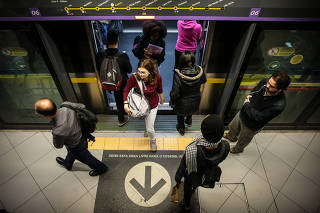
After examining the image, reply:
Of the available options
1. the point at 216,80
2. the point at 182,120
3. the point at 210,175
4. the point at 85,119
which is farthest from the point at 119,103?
the point at 210,175

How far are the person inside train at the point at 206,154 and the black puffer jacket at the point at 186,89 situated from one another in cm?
104

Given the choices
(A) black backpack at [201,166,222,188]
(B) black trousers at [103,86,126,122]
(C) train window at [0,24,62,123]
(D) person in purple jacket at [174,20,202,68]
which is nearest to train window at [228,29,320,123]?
(D) person in purple jacket at [174,20,202,68]

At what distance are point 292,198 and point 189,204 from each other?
166 cm

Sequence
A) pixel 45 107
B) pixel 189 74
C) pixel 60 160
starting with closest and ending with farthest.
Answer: pixel 45 107 → pixel 189 74 → pixel 60 160

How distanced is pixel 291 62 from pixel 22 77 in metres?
4.51

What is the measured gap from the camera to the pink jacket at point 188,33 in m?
3.64

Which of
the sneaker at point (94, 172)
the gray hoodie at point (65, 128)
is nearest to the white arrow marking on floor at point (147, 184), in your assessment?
the sneaker at point (94, 172)

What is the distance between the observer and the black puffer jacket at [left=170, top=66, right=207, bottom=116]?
303 cm

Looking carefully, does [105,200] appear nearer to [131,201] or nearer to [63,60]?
[131,201]

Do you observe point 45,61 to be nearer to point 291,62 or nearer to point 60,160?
point 60,160

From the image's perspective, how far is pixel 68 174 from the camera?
346cm

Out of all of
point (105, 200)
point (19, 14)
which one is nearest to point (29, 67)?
point (19, 14)

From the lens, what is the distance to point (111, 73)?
3283 mm

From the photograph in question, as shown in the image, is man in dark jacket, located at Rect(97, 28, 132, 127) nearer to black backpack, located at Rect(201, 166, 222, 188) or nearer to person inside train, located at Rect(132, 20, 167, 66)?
person inside train, located at Rect(132, 20, 167, 66)
